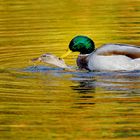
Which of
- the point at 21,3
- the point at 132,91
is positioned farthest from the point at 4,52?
the point at 21,3

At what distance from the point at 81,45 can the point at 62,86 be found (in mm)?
2242

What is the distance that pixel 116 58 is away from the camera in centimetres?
1392

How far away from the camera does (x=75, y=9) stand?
70.9 ft

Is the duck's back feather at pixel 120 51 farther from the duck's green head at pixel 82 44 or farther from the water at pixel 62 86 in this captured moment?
the duck's green head at pixel 82 44

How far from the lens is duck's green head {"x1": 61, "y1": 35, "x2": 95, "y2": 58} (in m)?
14.8

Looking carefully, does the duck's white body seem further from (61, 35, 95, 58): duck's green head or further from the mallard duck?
(61, 35, 95, 58): duck's green head

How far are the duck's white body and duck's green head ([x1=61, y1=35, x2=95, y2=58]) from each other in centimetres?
71

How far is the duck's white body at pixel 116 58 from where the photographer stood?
45.5 ft

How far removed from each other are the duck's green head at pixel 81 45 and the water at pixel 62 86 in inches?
13.3


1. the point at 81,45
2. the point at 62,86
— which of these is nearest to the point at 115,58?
the point at 81,45

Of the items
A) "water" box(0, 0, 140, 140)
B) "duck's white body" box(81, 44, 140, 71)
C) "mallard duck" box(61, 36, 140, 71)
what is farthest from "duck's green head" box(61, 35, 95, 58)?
"duck's white body" box(81, 44, 140, 71)

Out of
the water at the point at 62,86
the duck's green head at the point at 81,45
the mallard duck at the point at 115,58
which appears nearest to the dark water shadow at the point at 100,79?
the water at the point at 62,86

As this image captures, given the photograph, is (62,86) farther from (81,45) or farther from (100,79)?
(81,45)

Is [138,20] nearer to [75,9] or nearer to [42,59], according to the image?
[75,9]
